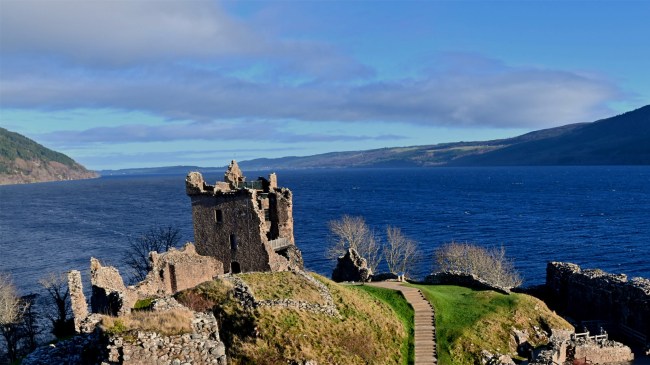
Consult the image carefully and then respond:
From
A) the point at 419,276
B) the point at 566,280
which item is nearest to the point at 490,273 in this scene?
the point at 419,276

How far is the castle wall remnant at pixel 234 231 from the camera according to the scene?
1811 inches

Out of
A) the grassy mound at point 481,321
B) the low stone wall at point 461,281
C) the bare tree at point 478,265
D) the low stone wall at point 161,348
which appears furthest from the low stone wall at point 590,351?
the bare tree at point 478,265

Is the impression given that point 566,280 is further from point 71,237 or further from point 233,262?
point 71,237

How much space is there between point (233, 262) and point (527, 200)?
159465 millimetres

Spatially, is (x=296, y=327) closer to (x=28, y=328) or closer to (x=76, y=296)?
(x=76, y=296)

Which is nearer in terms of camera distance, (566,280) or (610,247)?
(566,280)

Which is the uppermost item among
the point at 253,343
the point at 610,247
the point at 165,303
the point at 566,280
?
the point at 165,303

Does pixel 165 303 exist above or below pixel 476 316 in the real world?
above

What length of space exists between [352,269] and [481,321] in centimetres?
1855

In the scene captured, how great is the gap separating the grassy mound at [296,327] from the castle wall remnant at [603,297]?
19.8 metres

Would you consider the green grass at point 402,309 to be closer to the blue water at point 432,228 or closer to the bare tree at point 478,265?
the bare tree at point 478,265

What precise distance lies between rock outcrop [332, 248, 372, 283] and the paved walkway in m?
8.82

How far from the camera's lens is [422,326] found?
35.8 metres

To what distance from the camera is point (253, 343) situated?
A: 27.3 metres
